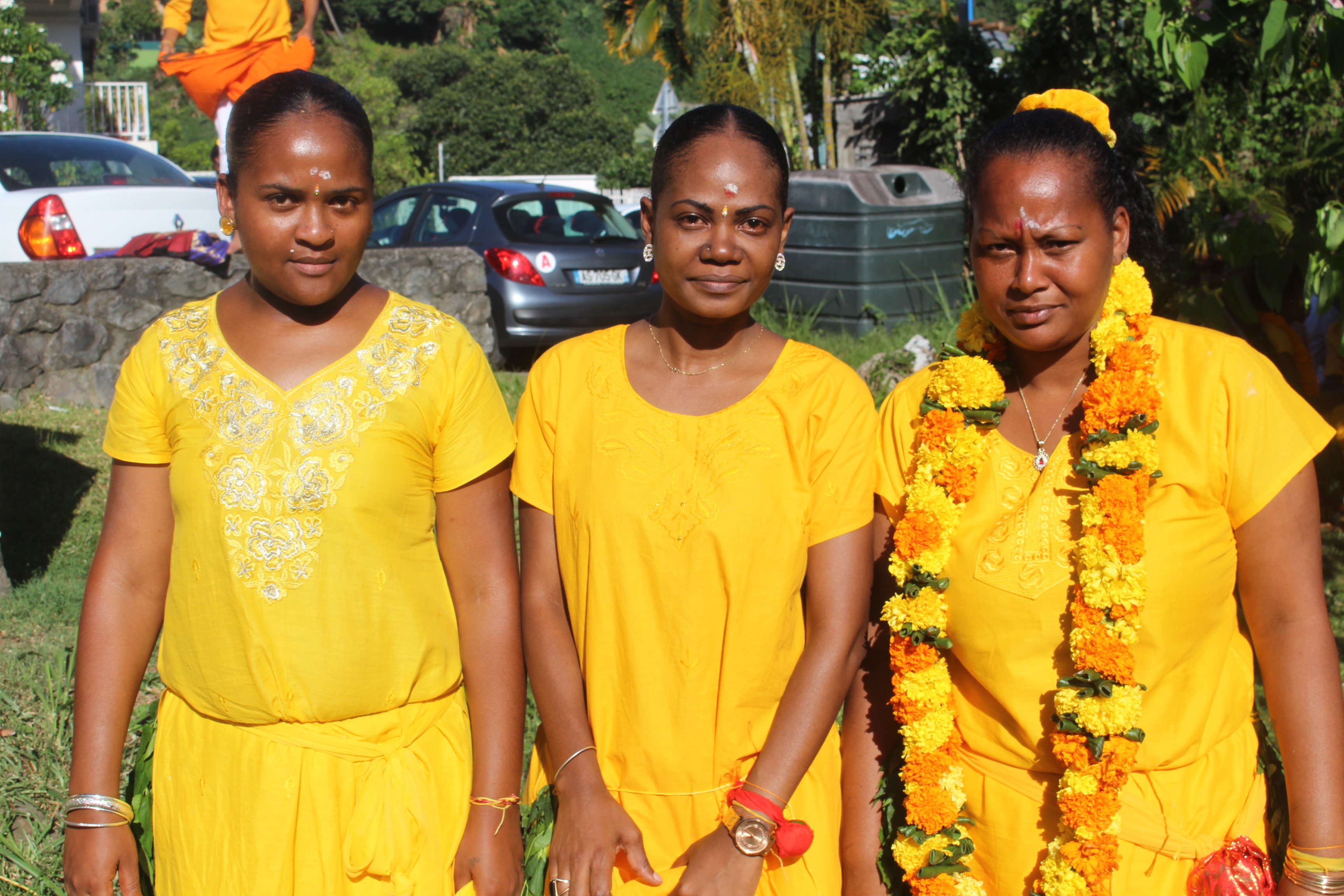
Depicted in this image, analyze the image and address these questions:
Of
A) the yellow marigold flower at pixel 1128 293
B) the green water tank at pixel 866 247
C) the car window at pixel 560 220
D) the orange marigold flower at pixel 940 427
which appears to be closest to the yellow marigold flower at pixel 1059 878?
the orange marigold flower at pixel 940 427

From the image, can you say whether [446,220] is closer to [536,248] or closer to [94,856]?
[536,248]

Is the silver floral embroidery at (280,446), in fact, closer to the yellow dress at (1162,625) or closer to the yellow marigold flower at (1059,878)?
the yellow dress at (1162,625)

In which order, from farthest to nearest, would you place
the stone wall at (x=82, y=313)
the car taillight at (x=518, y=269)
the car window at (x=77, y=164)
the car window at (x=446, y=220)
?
1. the car window at (x=446, y=220)
2. the car taillight at (x=518, y=269)
3. the car window at (x=77, y=164)
4. the stone wall at (x=82, y=313)

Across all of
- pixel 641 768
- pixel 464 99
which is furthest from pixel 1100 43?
pixel 464 99

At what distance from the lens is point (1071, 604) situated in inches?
73.9

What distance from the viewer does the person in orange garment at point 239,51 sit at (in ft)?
20.2

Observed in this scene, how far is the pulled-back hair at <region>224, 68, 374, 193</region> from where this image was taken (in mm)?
1839

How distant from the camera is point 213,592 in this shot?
6.03 feet

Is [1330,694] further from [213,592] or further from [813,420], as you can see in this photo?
[213,592]

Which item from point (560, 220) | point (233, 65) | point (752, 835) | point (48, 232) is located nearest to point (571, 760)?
point (752, 835)

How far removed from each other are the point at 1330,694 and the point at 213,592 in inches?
71.2

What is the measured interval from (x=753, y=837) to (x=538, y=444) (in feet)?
2.47

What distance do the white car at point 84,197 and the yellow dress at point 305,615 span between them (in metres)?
6.25

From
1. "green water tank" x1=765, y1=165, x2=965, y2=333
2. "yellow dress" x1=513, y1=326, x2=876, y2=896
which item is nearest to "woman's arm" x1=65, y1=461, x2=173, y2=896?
"yellow dress" x1=513, y1=326, x2=876, y2=896
